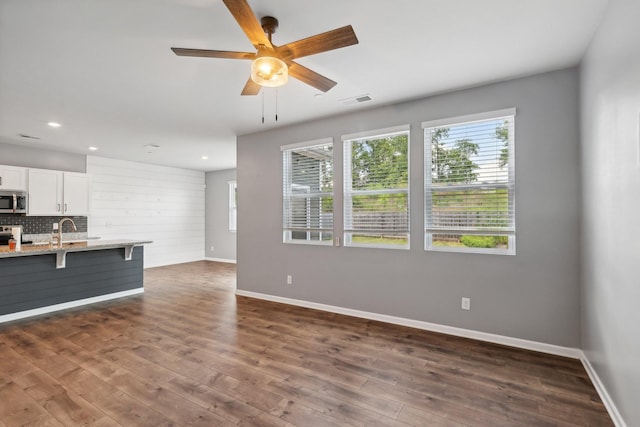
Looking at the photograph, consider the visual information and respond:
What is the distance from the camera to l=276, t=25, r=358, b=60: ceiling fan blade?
6.09ft

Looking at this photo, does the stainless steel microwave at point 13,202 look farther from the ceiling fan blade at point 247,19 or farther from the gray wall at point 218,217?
the ceiling fan blade at point 247,19

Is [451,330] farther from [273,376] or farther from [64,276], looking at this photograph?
[64,276]

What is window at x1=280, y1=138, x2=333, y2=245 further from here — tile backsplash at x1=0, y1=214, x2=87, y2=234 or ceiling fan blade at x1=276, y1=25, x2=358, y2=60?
tile backsplash at x1=0, y1=214, x2=87, y2=234

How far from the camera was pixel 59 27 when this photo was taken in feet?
7.43

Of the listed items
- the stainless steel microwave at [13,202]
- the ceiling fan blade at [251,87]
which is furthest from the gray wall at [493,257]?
the stainless steel microwave at [13,202]

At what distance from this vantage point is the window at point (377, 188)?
3.79 m

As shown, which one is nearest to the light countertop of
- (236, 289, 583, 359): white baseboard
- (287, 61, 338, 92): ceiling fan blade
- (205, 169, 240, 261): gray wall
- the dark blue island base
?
the dark blue island base

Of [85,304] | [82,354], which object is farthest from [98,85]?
[85,304]

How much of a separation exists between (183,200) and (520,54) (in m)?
8.31

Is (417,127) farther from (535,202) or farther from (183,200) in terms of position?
(183,200)

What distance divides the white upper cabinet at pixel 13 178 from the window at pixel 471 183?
6731mm

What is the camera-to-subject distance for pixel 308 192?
458 centimetres

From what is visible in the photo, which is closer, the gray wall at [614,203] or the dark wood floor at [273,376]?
the gray wall at [614,203]

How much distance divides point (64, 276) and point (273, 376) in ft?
12.7
